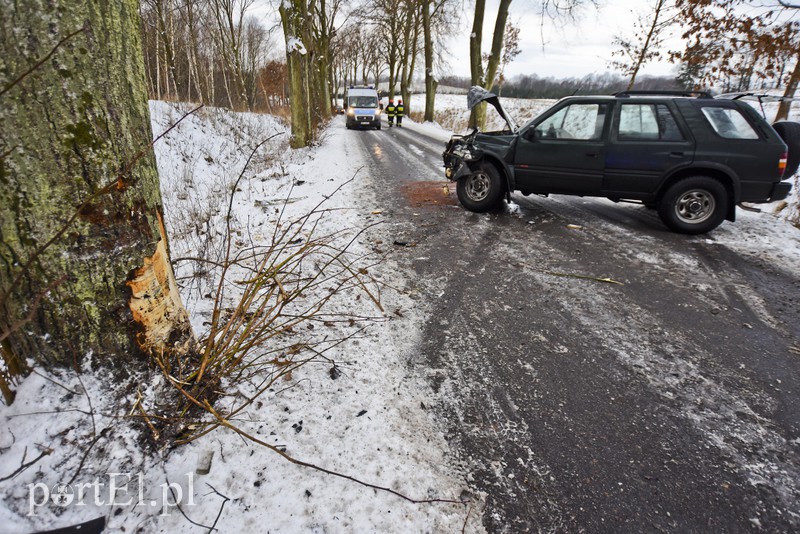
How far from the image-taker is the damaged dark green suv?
4.81 metres

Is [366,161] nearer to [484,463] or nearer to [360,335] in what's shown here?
[360,335]

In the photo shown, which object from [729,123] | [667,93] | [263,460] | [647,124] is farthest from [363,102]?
[263,460]

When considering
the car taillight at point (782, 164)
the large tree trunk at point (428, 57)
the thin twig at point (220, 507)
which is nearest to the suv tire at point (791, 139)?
the car taillight at point (782, 164)

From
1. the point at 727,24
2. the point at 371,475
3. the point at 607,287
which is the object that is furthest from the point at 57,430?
the point at 727,24

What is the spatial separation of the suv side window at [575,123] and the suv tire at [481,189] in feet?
2.86

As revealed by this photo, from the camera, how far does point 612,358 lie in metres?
2.81

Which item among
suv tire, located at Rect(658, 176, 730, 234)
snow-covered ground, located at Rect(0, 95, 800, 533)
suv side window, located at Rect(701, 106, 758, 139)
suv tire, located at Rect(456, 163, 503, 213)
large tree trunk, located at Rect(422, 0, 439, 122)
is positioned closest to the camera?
snow-covered ground, located at Rect(0, 95, 800, 533)

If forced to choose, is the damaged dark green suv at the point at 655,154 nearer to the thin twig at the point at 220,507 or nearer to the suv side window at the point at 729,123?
the suv side window at the point at 729,123

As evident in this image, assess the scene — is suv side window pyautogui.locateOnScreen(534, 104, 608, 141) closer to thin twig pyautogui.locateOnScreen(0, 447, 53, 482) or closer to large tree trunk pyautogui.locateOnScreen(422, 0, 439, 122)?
thin twig pyautogui.locateOnScreen(0, 447, 53, 482)

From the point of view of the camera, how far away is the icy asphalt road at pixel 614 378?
1.81 meters

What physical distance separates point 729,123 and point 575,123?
184 centimetres

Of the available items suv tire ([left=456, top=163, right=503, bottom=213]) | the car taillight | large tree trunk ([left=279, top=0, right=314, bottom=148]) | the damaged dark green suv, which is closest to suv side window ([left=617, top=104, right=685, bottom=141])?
the damaged dark green suv

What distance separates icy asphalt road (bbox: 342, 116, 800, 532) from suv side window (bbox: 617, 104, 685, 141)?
4.67 ft

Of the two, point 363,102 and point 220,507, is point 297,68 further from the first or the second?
point 220,507
